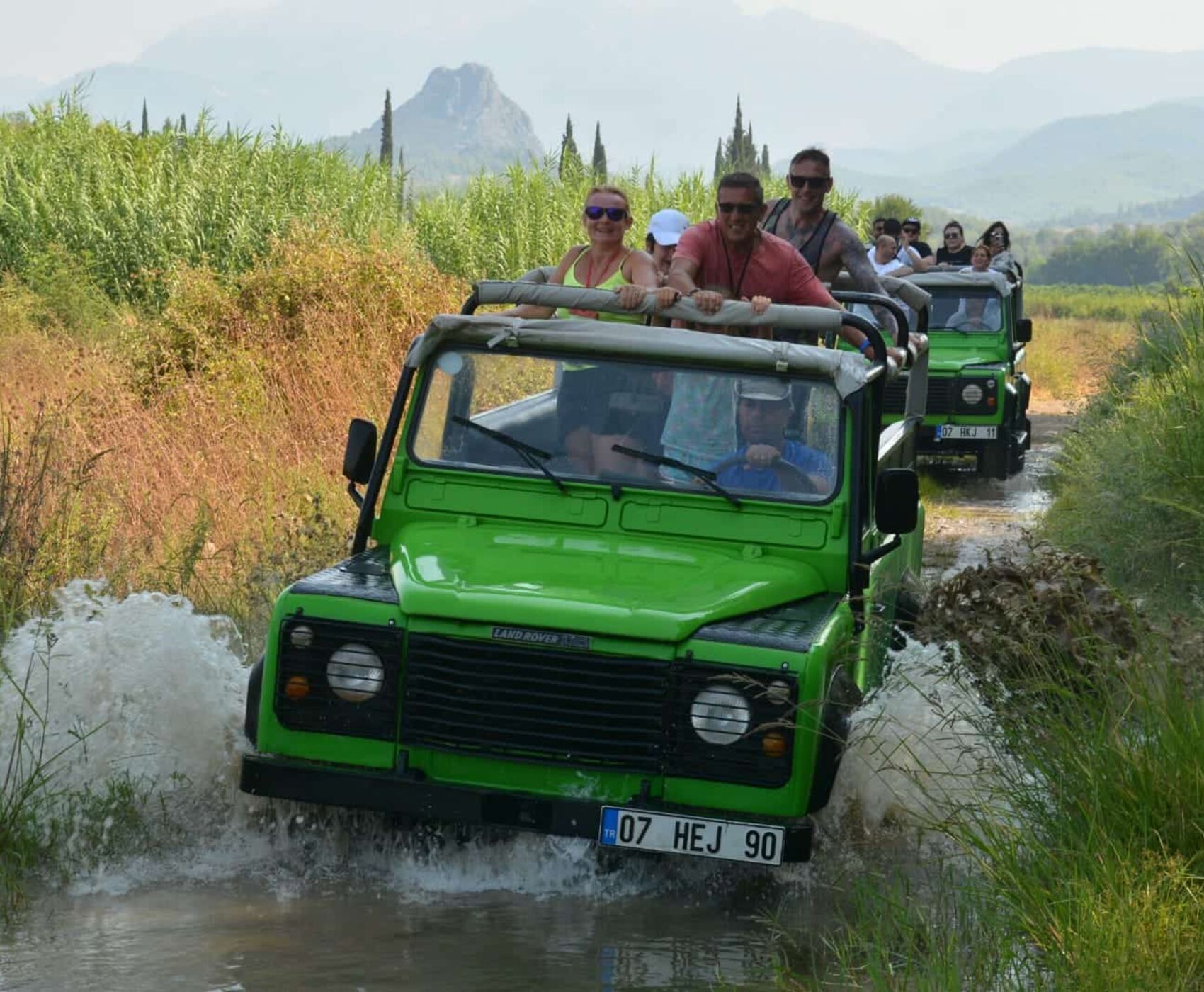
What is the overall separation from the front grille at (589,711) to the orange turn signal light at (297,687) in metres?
0.36

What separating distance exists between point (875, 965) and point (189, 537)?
5.74 meters

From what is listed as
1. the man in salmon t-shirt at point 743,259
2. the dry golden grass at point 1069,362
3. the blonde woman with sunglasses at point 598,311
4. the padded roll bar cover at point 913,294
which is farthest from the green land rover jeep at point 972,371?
the man in salmon t-shirt at point 743,259

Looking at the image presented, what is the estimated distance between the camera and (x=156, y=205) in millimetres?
18094

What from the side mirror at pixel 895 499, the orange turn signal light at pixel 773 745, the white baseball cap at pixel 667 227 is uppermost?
the white baseball cap at pixel 667 227

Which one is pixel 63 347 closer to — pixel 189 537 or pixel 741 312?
pixel 189 537

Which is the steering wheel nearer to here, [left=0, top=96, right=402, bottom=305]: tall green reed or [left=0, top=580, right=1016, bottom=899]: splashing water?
[left=0, top=580, right=1016, bottom=899]: splashing water

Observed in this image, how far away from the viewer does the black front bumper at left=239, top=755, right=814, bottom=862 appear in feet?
16.6

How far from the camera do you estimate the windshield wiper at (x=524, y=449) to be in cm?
607

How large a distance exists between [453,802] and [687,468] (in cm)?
149

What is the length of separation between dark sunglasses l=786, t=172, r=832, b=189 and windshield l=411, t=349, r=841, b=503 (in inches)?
112

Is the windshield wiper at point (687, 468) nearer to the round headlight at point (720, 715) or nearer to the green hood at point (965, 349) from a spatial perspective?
the round headlight at point (720, 715)

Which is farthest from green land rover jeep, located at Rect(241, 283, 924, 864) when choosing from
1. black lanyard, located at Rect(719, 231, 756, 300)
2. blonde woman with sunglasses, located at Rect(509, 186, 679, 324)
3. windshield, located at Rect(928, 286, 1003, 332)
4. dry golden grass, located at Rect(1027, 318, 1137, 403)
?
dry golden grass, located at Rect(1027, 318, 1137, 403)

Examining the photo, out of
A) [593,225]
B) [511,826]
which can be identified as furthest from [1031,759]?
[593,225]

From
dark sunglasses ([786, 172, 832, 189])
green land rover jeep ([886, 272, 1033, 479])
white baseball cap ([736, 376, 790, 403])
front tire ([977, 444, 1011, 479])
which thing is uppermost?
dark sunglasses ([786, 172, 832, 189])
